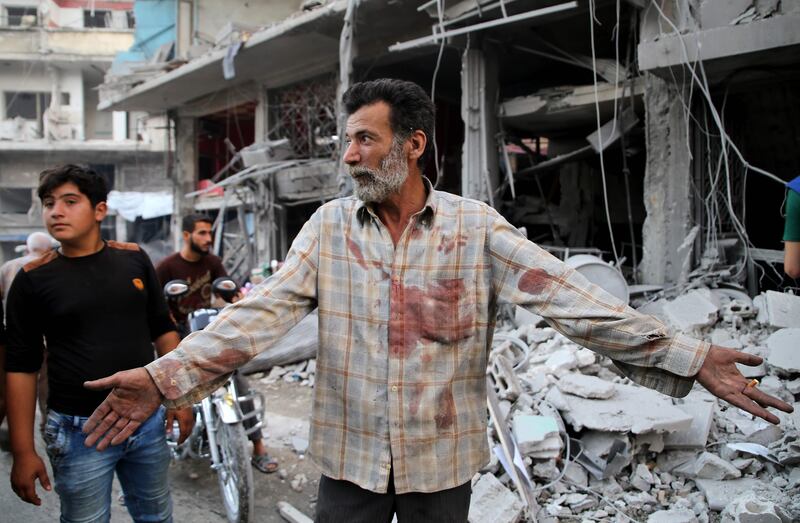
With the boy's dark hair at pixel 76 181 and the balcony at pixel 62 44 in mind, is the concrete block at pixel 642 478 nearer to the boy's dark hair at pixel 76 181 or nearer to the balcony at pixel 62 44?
the boy's dark hair at pixel 76 181

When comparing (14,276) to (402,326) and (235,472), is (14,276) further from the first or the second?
(402,326)

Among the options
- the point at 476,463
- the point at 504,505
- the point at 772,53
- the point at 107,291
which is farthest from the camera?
the point at 772,53

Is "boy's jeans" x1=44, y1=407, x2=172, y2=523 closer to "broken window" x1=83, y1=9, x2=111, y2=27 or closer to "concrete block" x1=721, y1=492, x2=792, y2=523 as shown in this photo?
"concrete block" x1=721, y1=492, x2=792, y2=523

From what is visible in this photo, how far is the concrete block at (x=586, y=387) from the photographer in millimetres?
3857

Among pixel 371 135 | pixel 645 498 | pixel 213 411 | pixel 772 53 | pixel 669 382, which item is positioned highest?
pixel 772 53

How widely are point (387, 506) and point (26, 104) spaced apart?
105ft

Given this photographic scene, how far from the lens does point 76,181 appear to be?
7.49 feet

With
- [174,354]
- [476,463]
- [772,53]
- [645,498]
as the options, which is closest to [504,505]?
[645,498]

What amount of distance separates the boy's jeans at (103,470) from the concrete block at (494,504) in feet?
5.31

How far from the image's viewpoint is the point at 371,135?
175 centimetres

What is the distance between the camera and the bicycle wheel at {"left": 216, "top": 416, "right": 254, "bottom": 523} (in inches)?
129

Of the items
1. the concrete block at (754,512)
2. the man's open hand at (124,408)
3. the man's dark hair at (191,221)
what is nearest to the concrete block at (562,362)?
the concrete block at (754,512)

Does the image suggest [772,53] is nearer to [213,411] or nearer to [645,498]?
[645,498]

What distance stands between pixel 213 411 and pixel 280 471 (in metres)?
0.82
